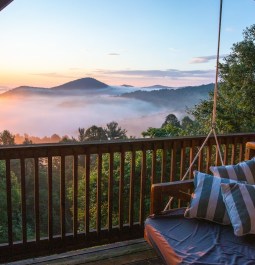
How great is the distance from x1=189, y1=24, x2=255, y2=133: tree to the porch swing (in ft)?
24.5

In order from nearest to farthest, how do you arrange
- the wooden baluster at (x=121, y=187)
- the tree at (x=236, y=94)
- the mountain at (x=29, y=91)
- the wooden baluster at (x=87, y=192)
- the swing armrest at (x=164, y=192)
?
the swing armrest at (x=164, y=192) → the wooden baluster at (x=87, y=192) → the wooden baluster at (x=121, y=187) → the mountain at (x=29, y=91) → the tree at (x=236, y=94)

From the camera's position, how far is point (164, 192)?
7.73 ft

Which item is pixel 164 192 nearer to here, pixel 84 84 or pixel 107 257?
pixel 107 257

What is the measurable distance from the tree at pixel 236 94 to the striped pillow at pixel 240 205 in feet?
25.1

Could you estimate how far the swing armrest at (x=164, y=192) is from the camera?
2.33 meters

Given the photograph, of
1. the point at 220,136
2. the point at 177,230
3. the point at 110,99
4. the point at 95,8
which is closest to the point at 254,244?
the point at 177,230

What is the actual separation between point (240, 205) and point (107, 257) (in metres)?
1.24

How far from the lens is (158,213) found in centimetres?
235

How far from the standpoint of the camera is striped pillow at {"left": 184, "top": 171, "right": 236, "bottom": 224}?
2172 mm

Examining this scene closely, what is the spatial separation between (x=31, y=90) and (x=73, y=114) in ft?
1.86

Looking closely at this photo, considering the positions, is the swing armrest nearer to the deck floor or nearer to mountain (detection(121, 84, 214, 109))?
the deck floor

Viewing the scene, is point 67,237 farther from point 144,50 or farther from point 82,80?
point 144,50

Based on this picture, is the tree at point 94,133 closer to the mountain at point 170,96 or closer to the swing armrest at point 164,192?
the mountain at point 170,96

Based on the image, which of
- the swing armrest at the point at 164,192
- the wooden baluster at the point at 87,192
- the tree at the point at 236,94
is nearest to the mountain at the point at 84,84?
the wooden baluster at the point at 87,192
